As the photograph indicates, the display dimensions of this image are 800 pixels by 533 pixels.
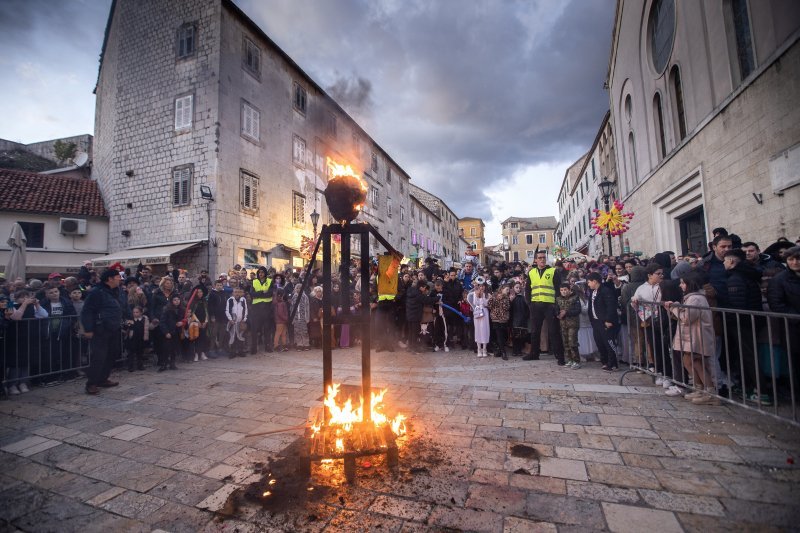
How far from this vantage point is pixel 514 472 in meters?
2.98

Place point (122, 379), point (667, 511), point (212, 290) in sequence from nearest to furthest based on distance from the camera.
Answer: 1. point (667, 511)
2. point (122, 379)
3. point (212, 290)

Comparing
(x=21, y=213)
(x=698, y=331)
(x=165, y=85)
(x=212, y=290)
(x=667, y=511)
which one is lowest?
(x=667, y=511)

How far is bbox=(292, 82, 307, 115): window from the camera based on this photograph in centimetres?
2048

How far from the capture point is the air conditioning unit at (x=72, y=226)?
17.4 m

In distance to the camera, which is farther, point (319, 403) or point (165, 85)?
point (165, 85)

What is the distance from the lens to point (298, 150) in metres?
20.5

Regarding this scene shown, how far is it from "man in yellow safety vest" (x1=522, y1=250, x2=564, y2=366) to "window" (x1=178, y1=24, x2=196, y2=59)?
1796 centimetres

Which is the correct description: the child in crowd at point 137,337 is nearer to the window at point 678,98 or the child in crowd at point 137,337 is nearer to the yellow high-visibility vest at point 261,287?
the yellow high-visibility vest at point 261,287

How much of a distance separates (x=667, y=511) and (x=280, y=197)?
749 inches

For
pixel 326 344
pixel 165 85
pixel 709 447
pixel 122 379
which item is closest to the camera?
pixel 709 447

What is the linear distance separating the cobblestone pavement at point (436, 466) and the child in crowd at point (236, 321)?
371 centimetres

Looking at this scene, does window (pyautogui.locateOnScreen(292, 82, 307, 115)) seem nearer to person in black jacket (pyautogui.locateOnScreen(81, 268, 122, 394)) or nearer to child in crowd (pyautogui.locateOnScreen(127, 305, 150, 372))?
child in crowd (pyautogui.locateOnScreen(127, 305, 150, 372))

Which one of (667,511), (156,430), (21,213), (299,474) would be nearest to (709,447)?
(667,511)

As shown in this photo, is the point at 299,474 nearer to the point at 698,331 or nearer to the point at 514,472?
the point at 514,472
